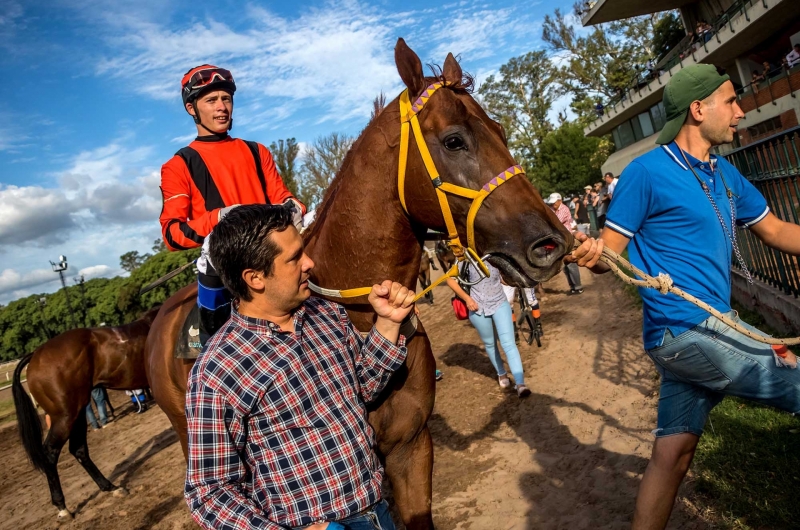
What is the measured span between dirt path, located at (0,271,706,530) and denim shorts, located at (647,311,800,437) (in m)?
1.19

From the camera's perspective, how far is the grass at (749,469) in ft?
9.71

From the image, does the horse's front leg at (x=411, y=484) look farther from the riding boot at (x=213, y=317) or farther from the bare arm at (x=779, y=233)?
the bare arm at (x=779, y=233)

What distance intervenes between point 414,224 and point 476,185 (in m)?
0.40

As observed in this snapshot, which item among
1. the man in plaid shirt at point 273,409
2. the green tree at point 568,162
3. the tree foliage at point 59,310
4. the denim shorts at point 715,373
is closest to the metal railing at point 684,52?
the green tree at point 568,162

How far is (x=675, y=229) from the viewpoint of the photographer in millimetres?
2494

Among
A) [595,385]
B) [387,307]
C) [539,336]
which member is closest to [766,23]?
[539,336]

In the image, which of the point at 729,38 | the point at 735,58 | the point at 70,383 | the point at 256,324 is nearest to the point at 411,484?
the point at 256,324

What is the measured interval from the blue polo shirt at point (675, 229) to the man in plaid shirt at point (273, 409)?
126 cm

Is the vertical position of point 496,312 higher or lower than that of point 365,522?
lower

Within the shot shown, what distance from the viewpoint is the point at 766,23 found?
69.9 feet

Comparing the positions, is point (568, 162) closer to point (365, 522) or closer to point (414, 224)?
point (414, 224)

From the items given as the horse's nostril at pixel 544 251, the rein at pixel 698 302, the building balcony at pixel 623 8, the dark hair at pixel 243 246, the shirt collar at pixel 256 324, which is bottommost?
the rein at pixel 698 302

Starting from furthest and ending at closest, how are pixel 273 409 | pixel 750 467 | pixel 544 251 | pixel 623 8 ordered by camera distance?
1. pixel 623 8
2. pixel 750 467
3. pixel 544 251
4. pixel 273 409

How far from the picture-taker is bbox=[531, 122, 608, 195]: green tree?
43.3 metres
